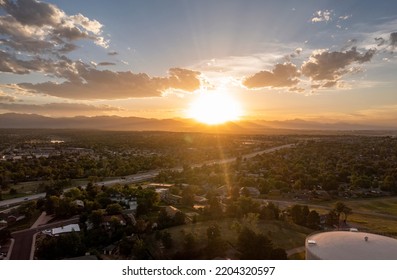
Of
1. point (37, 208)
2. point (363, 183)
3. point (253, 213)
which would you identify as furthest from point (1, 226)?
point (363, 183)

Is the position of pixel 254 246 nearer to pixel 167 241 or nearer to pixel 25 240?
pixel 167 241

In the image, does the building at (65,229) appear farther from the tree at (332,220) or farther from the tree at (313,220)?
the tree at (332,220)

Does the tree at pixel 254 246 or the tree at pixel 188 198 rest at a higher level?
the tree at pixel 254 246

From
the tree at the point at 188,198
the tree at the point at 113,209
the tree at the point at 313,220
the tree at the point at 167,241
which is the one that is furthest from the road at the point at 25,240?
the tree at the point at 313,220

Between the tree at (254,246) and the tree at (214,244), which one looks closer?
the tree at (254,246)

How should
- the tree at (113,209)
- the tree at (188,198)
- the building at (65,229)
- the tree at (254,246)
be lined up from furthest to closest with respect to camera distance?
the tree at (188,198) → the tree at (113,209) → the building at (65,229) → the tree at (254,246)

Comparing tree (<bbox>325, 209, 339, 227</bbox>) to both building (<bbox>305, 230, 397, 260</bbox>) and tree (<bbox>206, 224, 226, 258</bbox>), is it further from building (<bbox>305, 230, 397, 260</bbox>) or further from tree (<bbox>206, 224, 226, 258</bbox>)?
Result: building (<bbox>305, 230, 397, 260</bbox>)

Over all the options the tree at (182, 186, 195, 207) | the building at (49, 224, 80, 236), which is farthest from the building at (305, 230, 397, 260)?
the tree at (182, 186, 195, 207)

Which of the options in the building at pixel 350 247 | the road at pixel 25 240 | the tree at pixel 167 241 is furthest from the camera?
the tree at pixel 167 241

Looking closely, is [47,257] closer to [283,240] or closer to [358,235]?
[283,240]
